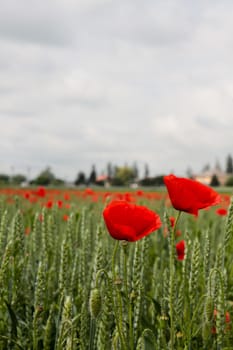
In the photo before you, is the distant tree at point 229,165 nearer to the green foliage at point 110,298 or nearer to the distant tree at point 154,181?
the distant tree at point 154,181

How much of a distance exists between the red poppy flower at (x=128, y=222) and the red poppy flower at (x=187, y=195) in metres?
0.07

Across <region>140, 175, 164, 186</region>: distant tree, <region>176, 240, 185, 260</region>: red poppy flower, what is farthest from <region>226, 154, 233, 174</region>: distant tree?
<region>176, 240, 185, 260</region>: red poppy flower

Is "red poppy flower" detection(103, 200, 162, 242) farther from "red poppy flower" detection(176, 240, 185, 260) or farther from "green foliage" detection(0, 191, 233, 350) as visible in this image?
"red poppy flower" detection(176, 240, 185, 260)

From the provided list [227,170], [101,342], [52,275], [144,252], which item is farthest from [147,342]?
[227,170]

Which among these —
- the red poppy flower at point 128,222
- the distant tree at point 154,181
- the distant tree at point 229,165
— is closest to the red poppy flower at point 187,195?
the red poppy flower at point 128,222

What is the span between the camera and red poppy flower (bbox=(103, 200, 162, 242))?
89cm

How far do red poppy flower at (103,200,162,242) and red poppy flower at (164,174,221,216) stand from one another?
7 centimetres

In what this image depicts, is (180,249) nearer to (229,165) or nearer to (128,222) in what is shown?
(128,222)

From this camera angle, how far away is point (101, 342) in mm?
846

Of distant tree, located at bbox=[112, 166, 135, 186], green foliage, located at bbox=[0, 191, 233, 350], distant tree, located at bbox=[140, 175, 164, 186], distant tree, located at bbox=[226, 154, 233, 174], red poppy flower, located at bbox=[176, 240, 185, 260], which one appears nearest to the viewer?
green foliage, located at bbox=[0, 191, 233, 350]

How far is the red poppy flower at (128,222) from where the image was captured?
2.91 ft

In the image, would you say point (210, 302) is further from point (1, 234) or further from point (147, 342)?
A: point (1, 234)

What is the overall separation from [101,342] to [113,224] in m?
0.19

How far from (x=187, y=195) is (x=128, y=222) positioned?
138 mm
